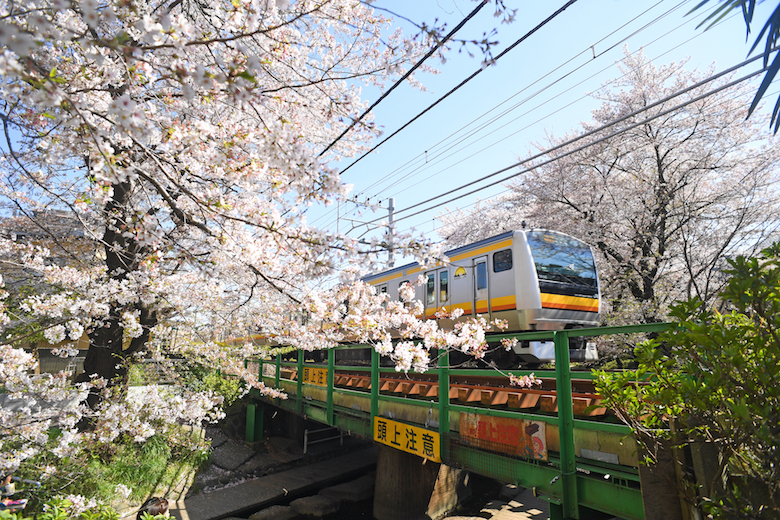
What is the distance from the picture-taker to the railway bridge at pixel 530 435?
3.07 meters

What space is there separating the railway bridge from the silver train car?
1.29 metres

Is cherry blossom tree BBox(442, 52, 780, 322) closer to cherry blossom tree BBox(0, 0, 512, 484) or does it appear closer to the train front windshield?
the train front windshield

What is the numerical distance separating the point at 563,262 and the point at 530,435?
16.6 feet

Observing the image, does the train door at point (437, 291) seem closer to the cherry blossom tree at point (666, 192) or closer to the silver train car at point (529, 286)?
the silver train car at point (529, 286)

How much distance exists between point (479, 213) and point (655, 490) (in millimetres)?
16442

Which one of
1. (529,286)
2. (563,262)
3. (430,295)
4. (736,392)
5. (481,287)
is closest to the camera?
(736,392)

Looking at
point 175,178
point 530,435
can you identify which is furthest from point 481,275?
point 175,178

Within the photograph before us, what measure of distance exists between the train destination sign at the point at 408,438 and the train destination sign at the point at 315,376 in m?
2.06

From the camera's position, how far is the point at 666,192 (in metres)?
10.3

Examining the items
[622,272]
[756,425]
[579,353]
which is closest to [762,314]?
[756,425]

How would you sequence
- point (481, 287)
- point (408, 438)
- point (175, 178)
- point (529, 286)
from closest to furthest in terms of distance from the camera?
point (175, 178), point (408, 438), point (529, 286), point (481, 287)

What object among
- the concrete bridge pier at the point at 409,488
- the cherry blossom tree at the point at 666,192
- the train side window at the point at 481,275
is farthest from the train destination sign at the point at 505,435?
the cherry blossom tree at the point at 666,192

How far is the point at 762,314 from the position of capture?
166 cm

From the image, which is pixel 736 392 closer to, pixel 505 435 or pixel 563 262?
pixel 505 435
